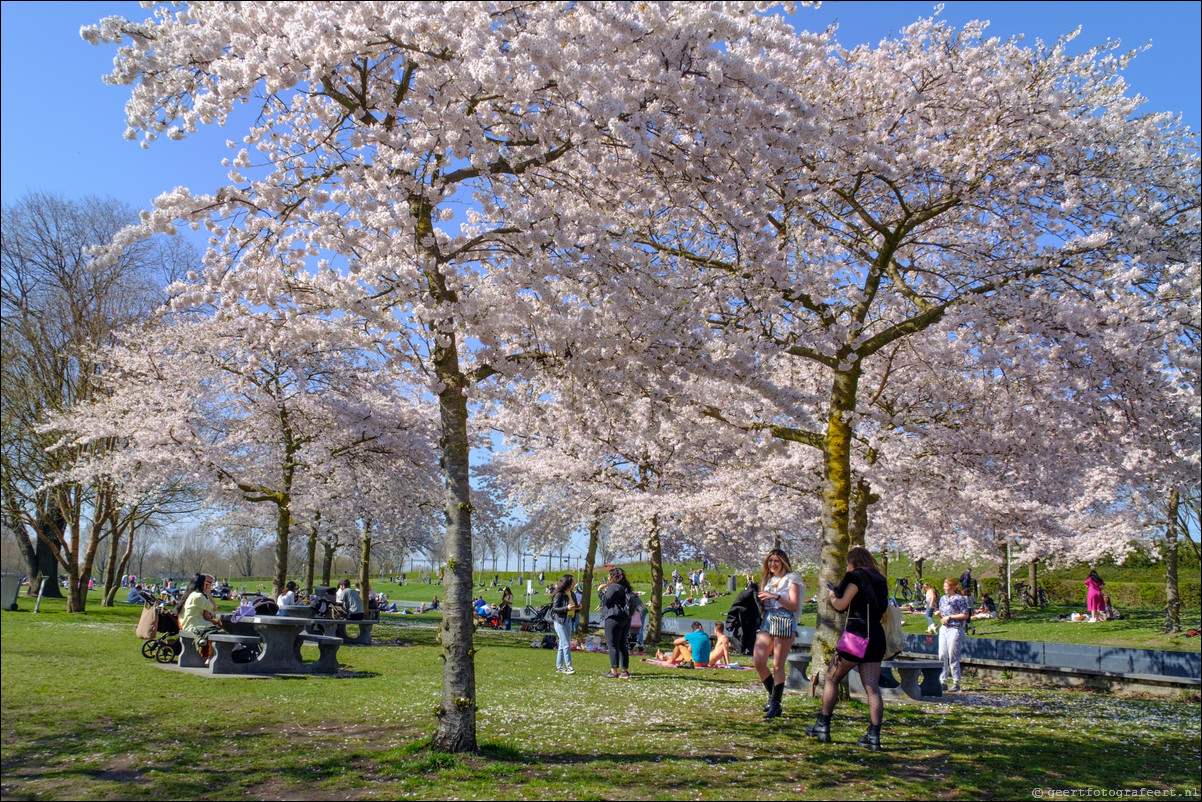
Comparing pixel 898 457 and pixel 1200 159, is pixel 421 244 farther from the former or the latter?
pixel 898 457

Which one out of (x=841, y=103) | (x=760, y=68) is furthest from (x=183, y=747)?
(x=841, y=103)

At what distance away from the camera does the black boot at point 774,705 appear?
309 inches

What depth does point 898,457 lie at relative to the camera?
13703 millimetres

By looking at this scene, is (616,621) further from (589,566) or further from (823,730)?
(589,566)

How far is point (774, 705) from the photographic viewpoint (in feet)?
26.0

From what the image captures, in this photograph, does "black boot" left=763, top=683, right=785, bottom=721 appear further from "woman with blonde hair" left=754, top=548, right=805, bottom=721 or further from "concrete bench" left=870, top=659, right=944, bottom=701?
"concrete bench" left=870, top=659, right=944, bottom=701

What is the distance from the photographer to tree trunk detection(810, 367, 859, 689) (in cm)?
933

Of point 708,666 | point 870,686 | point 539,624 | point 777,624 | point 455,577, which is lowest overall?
point 539,624

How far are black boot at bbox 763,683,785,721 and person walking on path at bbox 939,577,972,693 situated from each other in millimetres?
5716

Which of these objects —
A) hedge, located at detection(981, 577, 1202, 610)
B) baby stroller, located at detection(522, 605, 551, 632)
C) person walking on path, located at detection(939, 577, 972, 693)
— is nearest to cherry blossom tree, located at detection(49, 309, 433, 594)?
baby stroller, located at detection(522, 605, 551, 632)

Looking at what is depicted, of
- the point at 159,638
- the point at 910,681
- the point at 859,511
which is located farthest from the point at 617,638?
the point at 159,638

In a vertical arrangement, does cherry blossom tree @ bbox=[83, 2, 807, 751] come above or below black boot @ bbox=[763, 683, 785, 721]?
above

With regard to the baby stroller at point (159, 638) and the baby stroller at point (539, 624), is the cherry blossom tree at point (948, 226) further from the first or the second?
the baby stroller at point (539, 624)

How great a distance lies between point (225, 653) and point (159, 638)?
5.36ft
